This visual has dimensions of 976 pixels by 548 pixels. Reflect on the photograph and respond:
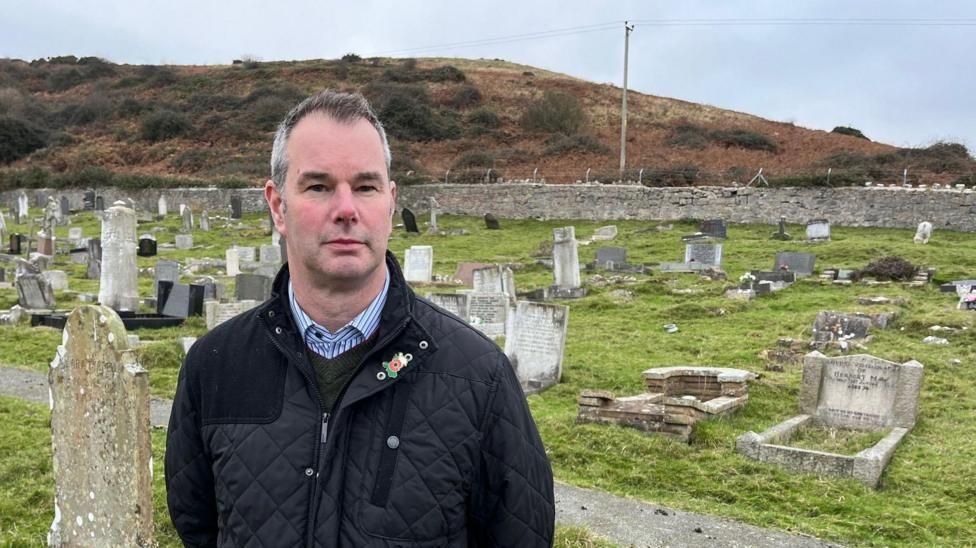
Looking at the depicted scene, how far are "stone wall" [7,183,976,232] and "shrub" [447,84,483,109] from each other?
23365 mm

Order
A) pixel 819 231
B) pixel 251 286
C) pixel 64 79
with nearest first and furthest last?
pixel 251 286 < pixel 819 231 < pixel 64 79

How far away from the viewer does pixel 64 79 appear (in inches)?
2830

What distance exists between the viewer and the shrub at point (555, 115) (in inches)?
2114

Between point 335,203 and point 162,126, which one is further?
point 162,126

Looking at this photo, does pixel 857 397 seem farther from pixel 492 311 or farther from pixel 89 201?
pixel 89 201

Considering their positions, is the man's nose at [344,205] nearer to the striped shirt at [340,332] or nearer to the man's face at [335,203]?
the man's face at [335,203]

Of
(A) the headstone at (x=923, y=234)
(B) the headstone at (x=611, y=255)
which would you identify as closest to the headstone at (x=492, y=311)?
(B) the headstone at (x=611, y=255)

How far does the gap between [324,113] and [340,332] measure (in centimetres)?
62

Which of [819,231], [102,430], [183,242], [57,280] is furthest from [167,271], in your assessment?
[819,231]

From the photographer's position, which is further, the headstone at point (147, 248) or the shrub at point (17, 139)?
the shrub at point (17, 139)

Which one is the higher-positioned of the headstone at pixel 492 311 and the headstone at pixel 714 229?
the headstone at pixel 714 229

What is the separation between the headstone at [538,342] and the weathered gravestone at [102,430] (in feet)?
21.4

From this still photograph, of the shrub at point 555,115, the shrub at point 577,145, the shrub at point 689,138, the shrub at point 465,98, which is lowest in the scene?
the shrub at point 577,145

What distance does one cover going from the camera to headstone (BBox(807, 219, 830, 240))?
2540 centimetres
